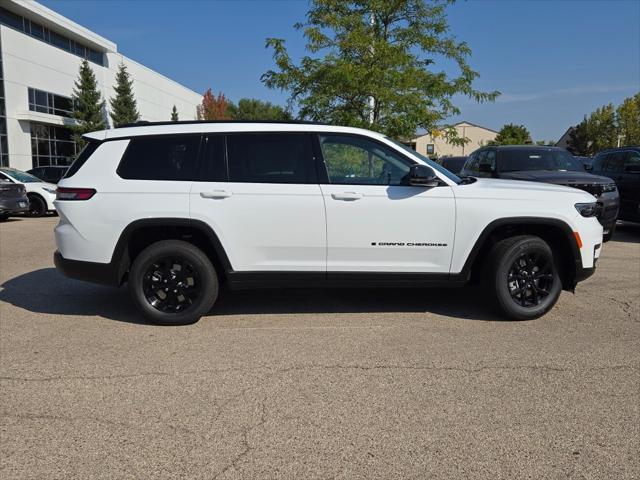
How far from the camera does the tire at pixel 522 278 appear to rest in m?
4.84

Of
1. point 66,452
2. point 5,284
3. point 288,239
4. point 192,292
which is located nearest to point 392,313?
point 288,239

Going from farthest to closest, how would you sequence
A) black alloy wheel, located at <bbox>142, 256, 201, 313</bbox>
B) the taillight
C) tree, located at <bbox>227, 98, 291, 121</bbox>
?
1. tree, located at <bbox>227, 98, 291, 121</bbox>
2. black alloy wheel, located at <bbox>142, 256, 201, 313</bbox>
3. the taillight

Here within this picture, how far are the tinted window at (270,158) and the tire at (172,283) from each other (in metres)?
0.85

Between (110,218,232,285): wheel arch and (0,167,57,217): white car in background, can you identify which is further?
(0,167,57,217): white car in background

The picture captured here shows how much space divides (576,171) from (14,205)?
1371cm

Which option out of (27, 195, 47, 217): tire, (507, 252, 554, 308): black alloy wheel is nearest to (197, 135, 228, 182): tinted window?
(507, 252, 554, 308): black alloy wheel

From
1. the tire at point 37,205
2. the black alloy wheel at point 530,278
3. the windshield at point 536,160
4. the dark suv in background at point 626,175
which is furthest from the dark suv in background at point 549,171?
the tire at point 37,205

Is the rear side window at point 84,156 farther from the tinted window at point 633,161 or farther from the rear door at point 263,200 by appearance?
the tinted window at point 633,161

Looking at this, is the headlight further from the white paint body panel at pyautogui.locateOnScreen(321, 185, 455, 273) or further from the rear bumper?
the rear bumper

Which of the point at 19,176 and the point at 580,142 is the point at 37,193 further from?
the point at 580,142

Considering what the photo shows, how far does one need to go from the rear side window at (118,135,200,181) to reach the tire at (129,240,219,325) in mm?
649

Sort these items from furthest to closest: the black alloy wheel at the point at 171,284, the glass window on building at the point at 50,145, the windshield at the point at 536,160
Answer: the glass window on building at the point at 50,145 → the windshield at the point at 536,160 → the black alloy wheel at the point at 171,284

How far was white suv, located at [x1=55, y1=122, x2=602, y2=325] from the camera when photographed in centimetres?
470

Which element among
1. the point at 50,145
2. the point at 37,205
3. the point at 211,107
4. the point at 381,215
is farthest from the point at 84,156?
the point at 211,107
